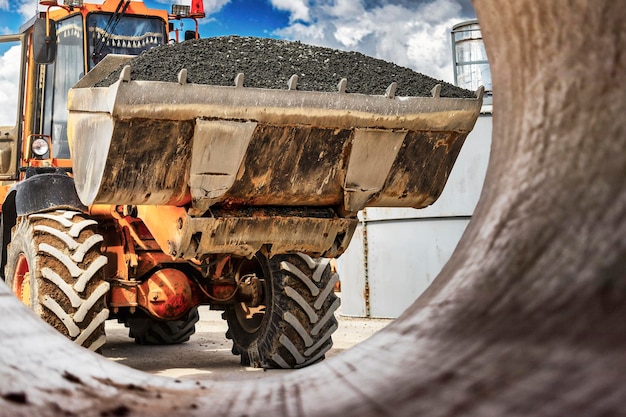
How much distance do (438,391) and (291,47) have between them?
13.2 feet

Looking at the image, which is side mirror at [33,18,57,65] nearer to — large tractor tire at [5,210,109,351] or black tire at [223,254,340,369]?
large tractor tire at [5,210,109,351]

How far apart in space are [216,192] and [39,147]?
2589 millimetres

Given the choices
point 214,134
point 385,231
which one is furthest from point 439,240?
point 214,134

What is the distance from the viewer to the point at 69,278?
4.75 meters

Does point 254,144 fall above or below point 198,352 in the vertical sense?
above

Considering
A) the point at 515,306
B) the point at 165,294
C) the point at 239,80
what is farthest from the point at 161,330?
the point at 515,306

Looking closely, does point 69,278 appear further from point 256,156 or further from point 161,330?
point 161,330

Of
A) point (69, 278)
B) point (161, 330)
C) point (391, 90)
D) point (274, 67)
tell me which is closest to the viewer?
point (391, 90)

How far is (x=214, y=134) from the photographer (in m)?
3.56

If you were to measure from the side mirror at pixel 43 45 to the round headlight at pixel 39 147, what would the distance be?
0.78m

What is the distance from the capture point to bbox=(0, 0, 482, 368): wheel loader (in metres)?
3.59

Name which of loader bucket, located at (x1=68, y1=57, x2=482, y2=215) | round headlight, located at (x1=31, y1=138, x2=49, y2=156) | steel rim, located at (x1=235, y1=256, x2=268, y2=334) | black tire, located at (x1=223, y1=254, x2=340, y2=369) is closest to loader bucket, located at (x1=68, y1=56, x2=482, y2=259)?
loader bucket, located at (x1=68, y1=57, x2=482, y2=215)

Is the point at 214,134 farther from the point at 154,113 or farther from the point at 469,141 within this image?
the point at 469,141

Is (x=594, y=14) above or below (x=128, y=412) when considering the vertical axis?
above
